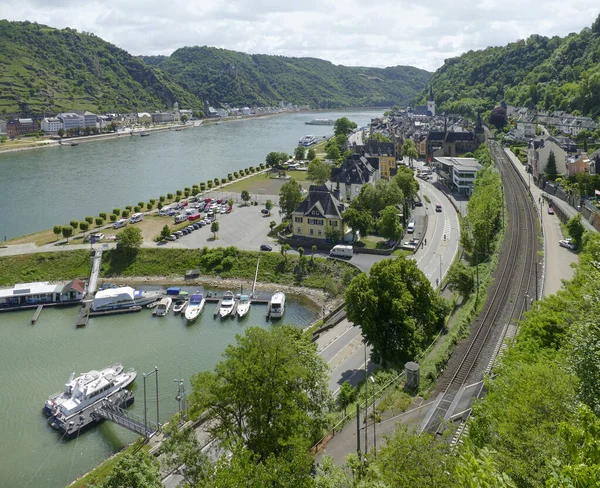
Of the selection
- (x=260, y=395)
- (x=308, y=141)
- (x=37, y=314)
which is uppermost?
(x=260, y=395)

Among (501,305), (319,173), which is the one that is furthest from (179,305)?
(319,173)

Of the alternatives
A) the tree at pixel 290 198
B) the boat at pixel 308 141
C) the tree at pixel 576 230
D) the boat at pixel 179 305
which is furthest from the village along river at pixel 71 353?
the boat at pixel 308 141

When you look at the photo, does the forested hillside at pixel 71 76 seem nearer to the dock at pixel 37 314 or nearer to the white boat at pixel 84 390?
Answer: the dock at pixel 37 314

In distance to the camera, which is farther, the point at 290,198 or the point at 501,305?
the point at 290,198

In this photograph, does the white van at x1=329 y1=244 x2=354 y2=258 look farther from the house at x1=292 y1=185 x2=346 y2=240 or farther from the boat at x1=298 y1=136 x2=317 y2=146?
the boat at x1=298 y1=136 x2=317 y2=146

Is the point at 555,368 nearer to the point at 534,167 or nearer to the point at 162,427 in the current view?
the point at 162,427

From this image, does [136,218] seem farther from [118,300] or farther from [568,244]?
[568,244]
